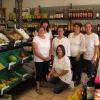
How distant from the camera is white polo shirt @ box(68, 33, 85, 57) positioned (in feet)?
16.1

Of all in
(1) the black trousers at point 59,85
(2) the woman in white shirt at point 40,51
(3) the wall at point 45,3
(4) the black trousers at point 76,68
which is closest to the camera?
(2) the woman in white shirt at point 40,51

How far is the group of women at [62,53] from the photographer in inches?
183

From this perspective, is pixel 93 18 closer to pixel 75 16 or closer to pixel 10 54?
pixel 75 16

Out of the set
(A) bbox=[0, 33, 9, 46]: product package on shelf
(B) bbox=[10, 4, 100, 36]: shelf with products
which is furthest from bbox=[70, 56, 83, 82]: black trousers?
Answer: (B) bbox=[10, 4, 100, 36]: shelf with products

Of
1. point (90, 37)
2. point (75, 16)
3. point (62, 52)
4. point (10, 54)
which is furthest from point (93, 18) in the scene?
point (10, 54)

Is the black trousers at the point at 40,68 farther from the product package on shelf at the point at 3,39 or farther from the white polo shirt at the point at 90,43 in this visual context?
the white polo shirt at the point at 90,43

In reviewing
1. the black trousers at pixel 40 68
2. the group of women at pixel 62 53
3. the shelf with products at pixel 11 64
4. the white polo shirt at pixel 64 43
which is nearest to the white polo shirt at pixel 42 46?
the group of women at pixel 62 53

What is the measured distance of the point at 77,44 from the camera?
4914 mm

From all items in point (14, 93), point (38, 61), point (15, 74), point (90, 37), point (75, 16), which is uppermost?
point (75, 16)

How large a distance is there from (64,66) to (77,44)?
0.60m

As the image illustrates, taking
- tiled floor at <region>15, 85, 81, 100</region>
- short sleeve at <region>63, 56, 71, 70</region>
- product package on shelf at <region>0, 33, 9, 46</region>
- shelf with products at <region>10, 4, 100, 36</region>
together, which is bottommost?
tiled floor at <region>15, 85, 81, 100</region>

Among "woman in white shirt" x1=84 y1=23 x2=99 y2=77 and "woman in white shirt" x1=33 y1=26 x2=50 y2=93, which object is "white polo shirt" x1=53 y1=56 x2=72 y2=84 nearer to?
"woman in white shirt" x1=33 y1=26 x2=50 y2=93

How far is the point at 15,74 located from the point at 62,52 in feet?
3.67

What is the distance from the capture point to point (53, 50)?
5008mm
